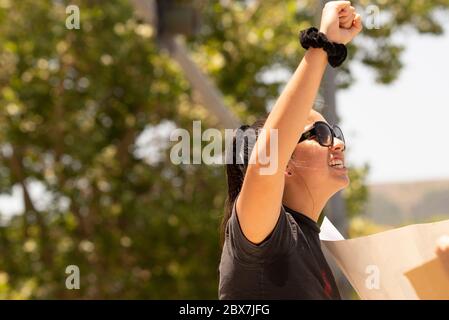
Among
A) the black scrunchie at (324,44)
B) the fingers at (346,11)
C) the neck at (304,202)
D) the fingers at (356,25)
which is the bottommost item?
the neck at (304,202)

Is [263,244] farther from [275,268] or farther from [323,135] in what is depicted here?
[323,135]

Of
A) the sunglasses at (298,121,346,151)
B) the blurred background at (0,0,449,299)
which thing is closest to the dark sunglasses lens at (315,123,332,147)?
the sunglasses at (298,121,346,151)

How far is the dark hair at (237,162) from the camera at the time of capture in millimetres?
1566

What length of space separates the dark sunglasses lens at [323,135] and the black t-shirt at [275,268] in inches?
6.9

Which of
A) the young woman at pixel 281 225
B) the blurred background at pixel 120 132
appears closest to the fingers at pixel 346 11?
the young woman at pixel 281 225

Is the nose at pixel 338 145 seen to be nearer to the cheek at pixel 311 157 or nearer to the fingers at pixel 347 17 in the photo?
the cheek at pixel 311 157

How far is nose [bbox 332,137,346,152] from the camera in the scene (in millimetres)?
1646

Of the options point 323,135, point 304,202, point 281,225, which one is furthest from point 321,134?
point 281,225

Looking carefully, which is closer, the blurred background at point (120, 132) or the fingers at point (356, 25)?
the fingers at point (356, 25)

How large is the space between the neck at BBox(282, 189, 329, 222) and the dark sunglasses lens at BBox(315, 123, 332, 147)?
3.8 inches

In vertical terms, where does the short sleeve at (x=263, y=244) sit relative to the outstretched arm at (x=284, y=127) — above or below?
below

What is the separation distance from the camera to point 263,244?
57.4 inches

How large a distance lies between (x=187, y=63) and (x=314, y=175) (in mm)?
4282

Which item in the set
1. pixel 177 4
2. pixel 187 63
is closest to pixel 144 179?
pixel 187 63
